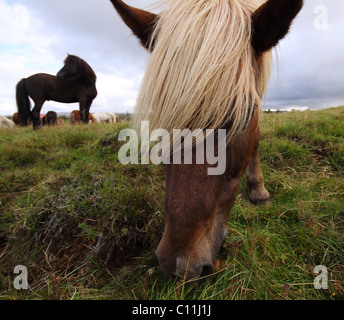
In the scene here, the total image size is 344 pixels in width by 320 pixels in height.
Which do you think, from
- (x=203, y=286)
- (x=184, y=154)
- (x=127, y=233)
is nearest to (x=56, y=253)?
(x=127, y=233)

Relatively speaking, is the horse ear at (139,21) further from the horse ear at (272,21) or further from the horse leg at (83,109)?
the horse leg at (83,109)

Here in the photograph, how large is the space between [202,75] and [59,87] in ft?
25.8

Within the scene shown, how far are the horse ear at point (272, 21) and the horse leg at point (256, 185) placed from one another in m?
1.22

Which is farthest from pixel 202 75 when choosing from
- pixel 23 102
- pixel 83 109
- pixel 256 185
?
pixel 23 102

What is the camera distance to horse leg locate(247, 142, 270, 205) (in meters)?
2.30

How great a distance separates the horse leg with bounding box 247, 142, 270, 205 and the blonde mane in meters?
1.28

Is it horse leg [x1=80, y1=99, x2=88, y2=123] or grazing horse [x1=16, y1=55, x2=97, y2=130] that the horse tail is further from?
horse leg [x1=80, y1=99, x2=88, y2=123]

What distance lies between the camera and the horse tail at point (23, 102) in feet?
23.9

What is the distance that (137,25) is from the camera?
1473 millimetres

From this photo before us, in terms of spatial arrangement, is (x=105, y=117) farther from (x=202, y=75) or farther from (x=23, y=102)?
(x=202, y=75)

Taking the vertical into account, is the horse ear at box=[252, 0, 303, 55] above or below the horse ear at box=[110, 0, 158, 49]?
A: below

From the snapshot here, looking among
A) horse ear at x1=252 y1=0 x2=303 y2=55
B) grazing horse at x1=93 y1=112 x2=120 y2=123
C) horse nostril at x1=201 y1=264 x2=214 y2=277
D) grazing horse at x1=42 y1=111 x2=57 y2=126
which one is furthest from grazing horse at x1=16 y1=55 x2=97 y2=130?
grazing horse at x1=93 y1=112 x2=120 y2=123

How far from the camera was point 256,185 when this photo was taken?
2.36 m

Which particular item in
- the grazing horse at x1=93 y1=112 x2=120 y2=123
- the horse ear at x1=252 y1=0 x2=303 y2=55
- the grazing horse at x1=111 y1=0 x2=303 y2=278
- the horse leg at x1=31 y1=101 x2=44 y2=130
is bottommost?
the grazing horse at x1=111 y1=0 x2=303 y2=278
